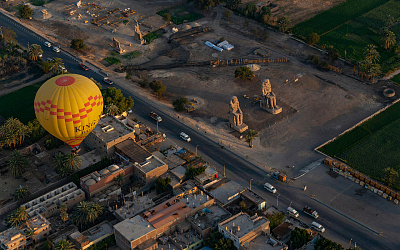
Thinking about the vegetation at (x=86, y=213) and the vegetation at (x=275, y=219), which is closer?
the vegetation at (x=275, y=219)

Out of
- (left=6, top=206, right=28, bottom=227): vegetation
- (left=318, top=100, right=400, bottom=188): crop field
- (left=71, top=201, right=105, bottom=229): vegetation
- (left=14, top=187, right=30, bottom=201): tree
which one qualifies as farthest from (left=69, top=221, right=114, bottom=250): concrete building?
(left=318, top=100, right=400, bottom=188): crop field

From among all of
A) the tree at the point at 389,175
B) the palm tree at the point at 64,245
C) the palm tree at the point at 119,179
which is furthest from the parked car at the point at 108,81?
the tree at the point at 389,175

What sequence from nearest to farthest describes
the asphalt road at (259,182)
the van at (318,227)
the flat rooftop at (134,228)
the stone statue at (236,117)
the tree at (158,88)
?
the flat rooftop at (134,228), the asphalt road at (259,182), the van at (318,227), the stone statue at (236,117), the tree at (158,88)

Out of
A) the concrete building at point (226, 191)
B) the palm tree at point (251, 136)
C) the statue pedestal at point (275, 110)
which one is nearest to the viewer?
the concrete building at point (226, 191)

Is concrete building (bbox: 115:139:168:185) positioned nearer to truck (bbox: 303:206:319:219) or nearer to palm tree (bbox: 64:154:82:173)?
palm tree (bbox: 64:154:82:173)

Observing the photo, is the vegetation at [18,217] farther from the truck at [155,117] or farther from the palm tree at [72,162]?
the truck at [155,117]

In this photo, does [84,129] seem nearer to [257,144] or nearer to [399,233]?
[257,144]
